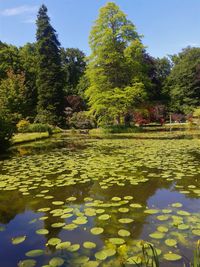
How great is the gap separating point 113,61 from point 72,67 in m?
29.1

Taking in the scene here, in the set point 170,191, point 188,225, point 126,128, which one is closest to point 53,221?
point 188,225

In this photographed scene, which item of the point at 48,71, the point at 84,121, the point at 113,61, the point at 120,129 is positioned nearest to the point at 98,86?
the point at 113,61

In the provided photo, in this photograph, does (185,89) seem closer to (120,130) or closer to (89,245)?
(120,130)

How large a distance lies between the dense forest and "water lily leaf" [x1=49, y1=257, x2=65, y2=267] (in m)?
10.3

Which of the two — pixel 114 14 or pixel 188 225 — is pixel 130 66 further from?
pixel 188 225

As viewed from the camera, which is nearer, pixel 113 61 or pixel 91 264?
pixel 91 264

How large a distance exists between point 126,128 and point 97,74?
5.50 m

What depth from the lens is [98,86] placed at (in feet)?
85.9

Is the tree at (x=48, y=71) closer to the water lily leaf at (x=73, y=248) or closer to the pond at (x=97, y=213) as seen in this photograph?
the pond at (x=97, y=213)

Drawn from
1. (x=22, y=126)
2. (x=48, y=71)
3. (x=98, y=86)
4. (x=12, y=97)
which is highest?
(x=48, y=71)

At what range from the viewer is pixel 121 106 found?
25.5m

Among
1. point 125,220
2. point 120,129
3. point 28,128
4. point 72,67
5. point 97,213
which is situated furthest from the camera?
point 72,67

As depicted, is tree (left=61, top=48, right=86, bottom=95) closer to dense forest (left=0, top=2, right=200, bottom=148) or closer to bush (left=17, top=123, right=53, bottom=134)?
dense forest (left=0, top=2, right=200, bottom=148)

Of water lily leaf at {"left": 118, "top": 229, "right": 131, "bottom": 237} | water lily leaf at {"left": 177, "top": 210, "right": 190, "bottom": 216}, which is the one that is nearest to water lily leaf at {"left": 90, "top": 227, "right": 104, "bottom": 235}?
water lily leaf at {"left": 118, "top": 229, "right": 131, "bottom": 237}
